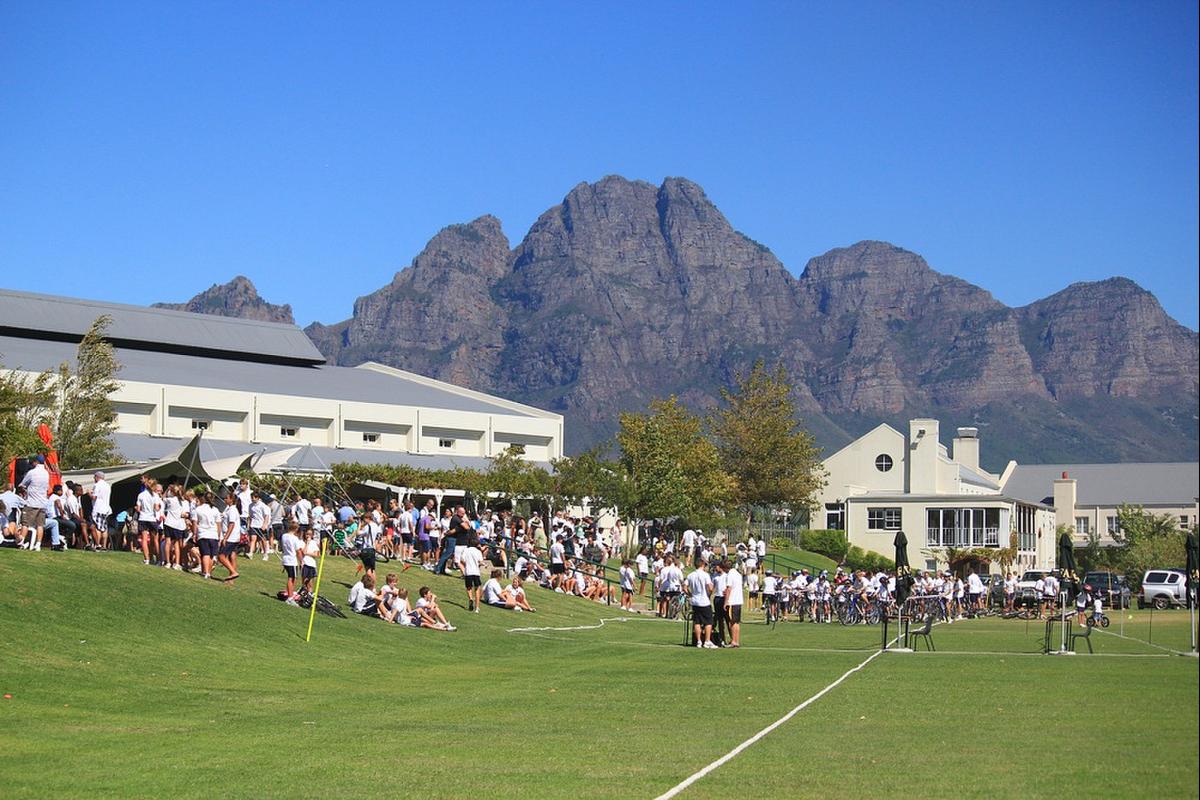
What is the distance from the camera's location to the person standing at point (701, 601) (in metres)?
29.4

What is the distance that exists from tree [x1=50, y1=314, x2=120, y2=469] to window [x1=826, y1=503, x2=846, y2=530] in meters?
50.1

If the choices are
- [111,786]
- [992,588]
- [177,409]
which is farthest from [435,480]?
[111,786]

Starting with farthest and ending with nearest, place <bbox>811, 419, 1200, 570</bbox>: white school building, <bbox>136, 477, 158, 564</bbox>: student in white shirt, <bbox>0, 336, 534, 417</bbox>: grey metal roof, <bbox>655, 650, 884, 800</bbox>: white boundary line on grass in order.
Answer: <bbox>811, 419, 1200, 570</bbox>: white school building → <bbox>0, 336, 534, 417</bbox>: grey metal roof → <bbox>136, 477, 158, 564</bbox>: student in white shirt → <bbox>655, 650, 884, 800</bbox>: white boundary line on grass

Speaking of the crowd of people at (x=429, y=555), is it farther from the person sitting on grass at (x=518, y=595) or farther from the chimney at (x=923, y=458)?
the chimney at (x=923, y=458)

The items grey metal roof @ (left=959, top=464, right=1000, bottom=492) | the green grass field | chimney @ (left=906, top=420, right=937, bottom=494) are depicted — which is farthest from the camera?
grey metal roof @ (left=959, top=464, right=1000, bottom=492)

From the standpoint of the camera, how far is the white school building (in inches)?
3236

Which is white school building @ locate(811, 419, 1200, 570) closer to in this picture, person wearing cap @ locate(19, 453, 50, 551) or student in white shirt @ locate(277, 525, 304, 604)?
student in white shirt @ locate(277, 525, 304, 604)

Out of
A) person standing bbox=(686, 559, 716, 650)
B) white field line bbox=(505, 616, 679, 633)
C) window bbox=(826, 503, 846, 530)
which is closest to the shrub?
window bbox=(826, 503, 846, 530)

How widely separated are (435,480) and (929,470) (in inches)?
1415

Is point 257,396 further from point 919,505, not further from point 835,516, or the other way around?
point 919,505

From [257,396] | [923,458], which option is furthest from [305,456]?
[923,458]

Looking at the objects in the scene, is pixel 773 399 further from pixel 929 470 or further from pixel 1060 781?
pixel 1060 781

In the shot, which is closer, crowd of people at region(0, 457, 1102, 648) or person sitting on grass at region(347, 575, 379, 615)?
crowd of people at region(0, 457, 1102, 648)

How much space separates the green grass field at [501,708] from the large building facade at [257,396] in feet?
133
